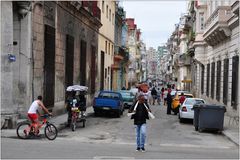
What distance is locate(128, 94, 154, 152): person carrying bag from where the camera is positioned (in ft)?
45.3

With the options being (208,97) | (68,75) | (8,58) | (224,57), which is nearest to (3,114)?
(8,58)

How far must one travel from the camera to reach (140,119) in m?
13.9

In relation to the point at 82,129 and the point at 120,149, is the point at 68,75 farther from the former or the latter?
the point at 120,149

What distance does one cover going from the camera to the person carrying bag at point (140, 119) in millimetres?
13805

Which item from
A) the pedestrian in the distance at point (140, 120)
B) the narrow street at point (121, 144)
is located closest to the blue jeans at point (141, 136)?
the pedestrian in the distance at point (140, 120)

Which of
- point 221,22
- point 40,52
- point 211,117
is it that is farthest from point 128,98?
point 211,117

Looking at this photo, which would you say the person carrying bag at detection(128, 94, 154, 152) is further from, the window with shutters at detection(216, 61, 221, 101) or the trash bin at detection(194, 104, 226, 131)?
the window with shutters at detection(216, 61, 221, 101)

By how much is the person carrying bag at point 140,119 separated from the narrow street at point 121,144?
30cm

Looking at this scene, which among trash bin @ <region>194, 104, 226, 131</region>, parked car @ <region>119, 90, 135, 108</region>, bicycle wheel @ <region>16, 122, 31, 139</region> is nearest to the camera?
bicycle wheel @ <region>16, 122, 31, 139</region>

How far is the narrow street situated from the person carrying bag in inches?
11.9

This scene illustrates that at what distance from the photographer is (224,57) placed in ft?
110

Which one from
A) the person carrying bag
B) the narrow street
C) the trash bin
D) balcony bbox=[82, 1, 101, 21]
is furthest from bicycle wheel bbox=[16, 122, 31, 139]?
balcony bbox=[82, 1, 101, 21]

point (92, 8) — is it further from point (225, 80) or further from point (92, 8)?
point (225, 80)

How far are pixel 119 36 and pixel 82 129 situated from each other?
42.2m
